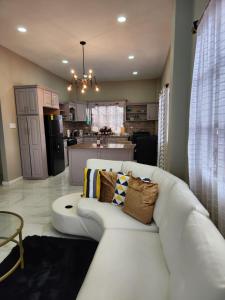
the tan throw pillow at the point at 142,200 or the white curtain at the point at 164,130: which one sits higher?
the white curtain at the point at 164,130

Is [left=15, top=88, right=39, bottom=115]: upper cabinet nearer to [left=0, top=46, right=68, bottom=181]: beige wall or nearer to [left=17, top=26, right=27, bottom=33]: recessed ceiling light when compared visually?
[left=0, top=46, right=68, bottom=181]: beige wall

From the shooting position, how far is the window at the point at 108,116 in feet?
24.8

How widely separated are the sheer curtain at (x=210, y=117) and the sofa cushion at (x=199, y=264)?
0.37 m

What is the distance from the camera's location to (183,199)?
1309 millimetres

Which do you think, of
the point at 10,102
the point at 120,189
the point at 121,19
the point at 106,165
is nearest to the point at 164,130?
the point at 106,165

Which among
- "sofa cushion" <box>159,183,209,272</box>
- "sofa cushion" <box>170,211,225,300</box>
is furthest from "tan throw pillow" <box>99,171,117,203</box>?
"sofa cushion" <box>170,211,225,300</box>

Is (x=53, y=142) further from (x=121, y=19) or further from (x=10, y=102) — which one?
(x=121, y=19)

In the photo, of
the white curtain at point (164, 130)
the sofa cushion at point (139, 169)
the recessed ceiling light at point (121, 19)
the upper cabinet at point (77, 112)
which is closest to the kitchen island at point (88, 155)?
the white curtain at point (164, 130)

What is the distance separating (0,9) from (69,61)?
237 cm

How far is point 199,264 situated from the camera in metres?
0.78

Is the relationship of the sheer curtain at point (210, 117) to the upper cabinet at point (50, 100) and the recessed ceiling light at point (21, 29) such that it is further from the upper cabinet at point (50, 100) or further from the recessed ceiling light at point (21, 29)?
the upper cabinet at point (50, 100)

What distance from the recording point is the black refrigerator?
4.92 metres

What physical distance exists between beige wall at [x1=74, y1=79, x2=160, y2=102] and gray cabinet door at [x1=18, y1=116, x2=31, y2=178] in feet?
11.8

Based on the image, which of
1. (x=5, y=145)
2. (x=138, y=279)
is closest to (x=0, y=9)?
(x=5, y=145)
